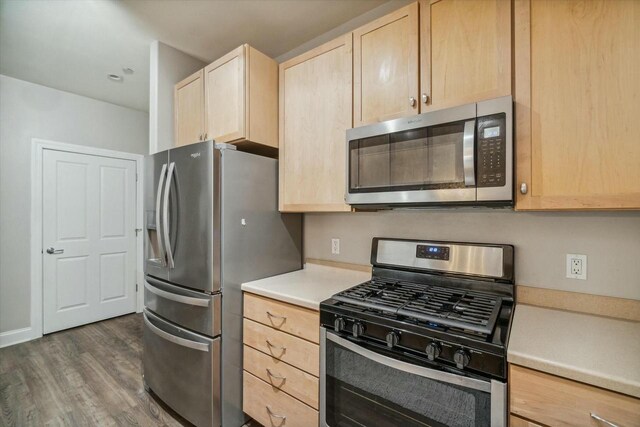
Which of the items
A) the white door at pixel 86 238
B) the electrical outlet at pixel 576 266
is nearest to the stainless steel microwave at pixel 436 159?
the electrical outlet at pixel 576 266

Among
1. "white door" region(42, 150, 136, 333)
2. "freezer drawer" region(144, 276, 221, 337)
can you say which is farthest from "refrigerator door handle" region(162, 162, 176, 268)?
"white door" region(42, 150, 136, 333)

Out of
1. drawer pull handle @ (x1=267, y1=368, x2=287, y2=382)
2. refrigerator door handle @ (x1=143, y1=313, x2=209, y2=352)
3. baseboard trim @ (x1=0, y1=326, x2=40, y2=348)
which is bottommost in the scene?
baseboard trim @ (x1=0, y1=326, x2=40, y2=348)

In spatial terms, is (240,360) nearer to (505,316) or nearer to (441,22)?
(505,316)

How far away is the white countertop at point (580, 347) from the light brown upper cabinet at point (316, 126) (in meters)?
1.00

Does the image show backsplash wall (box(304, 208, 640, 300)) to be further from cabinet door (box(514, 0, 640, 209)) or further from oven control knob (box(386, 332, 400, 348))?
oven control knob (box(386, 332, 400, 348))

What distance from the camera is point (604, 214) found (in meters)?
1.25

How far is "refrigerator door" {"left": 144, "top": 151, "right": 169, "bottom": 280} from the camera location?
1.90m

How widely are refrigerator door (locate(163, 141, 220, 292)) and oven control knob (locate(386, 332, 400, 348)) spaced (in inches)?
39.8

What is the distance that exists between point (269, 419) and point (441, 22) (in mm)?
2231

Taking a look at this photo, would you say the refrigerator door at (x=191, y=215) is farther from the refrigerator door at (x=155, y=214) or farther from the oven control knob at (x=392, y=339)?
the oven control knob at (x=392, y=339)

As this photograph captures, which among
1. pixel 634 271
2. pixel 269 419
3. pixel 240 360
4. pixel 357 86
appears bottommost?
pixel 269 419

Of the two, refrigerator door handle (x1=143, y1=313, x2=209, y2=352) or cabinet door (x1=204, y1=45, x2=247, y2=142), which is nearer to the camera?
refrigerator door handle (x1=143, y1=313, x2=209, y2=352)

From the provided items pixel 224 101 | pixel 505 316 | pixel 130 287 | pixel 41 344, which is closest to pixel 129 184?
pixel 130 287

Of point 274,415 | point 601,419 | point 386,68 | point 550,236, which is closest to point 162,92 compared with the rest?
point 386,68
